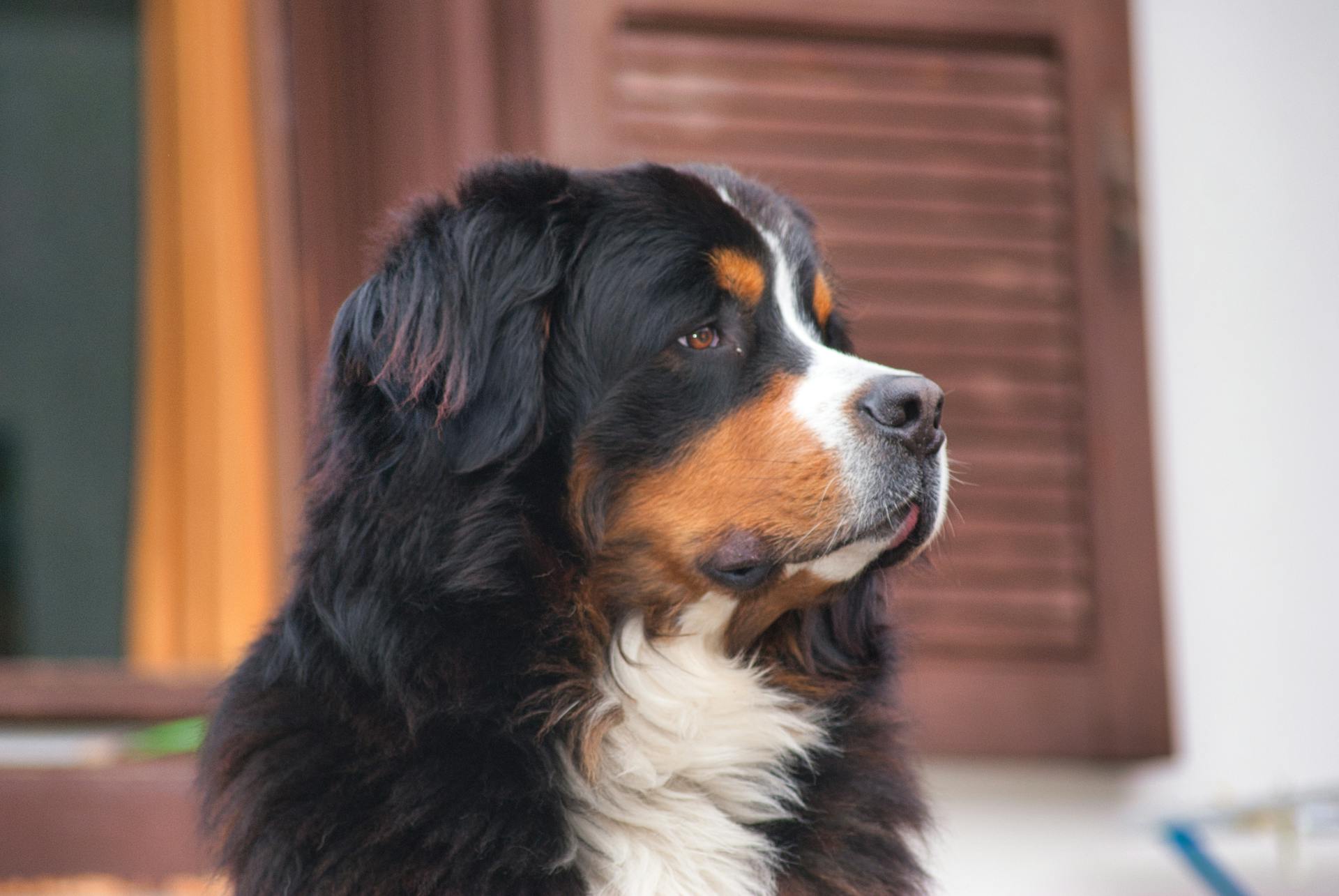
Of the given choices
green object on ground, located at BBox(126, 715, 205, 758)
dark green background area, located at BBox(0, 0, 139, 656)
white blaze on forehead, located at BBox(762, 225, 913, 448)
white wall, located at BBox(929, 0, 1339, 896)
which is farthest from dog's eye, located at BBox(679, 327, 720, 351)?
dark green background area, located at BBox(0, 0, 139, 656)

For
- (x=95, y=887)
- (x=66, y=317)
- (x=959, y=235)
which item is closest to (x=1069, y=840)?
(x=959, y=235)

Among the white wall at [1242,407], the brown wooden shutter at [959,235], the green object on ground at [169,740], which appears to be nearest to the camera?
the green object on ground at [169,740]

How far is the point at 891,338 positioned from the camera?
148 inches

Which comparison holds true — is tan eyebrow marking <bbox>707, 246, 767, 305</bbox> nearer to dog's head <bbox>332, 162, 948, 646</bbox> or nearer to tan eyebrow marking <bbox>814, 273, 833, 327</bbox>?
dog's head <bbox>332, 162, 948, 646</bbox>

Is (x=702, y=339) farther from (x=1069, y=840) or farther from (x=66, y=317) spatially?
(x=66, y=317)

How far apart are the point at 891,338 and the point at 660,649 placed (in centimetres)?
169

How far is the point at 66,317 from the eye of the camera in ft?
14.9

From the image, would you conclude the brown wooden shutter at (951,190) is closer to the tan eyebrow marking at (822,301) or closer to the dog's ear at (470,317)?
the tan eyebrow marking at (822,301)

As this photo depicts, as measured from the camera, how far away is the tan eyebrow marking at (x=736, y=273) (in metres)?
2.31

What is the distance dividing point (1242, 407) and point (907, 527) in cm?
218

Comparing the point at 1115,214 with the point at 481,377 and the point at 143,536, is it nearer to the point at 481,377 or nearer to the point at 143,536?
the point at 481,377

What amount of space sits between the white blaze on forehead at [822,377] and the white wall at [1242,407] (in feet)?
6.29

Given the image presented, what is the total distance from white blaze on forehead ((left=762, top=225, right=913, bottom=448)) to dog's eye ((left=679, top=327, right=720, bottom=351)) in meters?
0.11

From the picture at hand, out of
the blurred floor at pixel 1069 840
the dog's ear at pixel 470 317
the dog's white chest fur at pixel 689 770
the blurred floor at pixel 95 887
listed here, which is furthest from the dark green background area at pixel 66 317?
the dog's white chest fur at pixel 689 770
